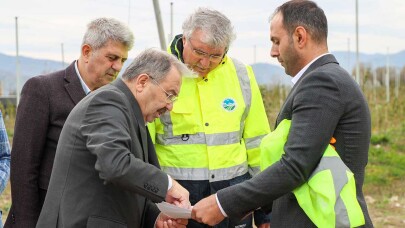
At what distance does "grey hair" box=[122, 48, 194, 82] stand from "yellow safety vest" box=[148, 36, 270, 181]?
2.58 ft

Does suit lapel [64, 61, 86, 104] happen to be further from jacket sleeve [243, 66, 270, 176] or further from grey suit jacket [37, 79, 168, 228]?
jacket sleeve [243, 66, 270, 176]

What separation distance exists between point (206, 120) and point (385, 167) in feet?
26.8

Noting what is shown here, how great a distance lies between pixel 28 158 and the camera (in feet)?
11.3

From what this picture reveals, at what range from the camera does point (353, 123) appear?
9.57ft

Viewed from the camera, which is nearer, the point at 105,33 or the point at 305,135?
the point at 305,135

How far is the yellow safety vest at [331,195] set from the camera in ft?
9.29

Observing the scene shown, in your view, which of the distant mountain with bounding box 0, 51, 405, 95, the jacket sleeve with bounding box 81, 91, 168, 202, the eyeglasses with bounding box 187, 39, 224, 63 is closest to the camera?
the jacket sleeve with bounding box 81, 91, 168, 202

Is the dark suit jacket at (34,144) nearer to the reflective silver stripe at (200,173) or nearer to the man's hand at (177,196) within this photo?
the reflective silver stripe at (200,173)

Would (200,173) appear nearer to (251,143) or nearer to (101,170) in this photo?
(251,143)

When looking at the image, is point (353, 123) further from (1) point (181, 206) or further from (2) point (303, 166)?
(1) point (181, 206)

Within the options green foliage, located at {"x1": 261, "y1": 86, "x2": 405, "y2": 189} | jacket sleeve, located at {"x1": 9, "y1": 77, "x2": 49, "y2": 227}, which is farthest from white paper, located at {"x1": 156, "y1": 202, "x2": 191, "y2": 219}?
green foliage, located at {"x1": 261, "y1": 86, "x2": 405, "y2": 189}

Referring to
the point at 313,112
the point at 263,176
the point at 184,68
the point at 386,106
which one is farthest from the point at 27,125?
the point at 386,106

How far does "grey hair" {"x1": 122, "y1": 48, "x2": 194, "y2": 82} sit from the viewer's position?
115 inches

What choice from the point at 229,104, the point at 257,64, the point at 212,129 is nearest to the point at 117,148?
the point at 212,129
